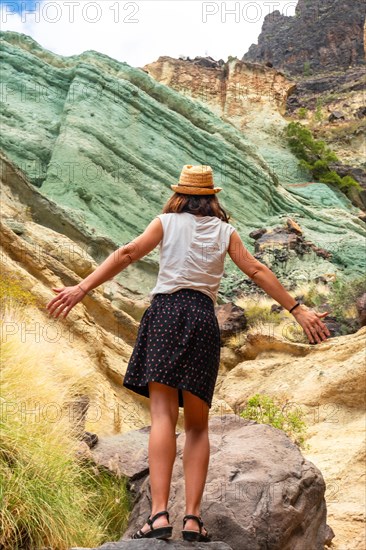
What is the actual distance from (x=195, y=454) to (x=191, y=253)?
1124mm

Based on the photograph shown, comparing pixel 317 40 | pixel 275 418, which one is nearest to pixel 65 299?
pixel 275 418

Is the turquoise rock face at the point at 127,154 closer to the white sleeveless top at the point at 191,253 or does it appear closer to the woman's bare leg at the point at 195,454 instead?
the white sleeveless top at the point at 191,253

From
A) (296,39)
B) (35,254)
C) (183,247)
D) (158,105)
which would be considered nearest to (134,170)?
(158,105)

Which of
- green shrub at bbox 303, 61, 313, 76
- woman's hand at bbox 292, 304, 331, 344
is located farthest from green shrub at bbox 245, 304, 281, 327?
green shrub at bbox 303, 61, 313, 76

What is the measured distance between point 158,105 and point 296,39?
49.0 meters

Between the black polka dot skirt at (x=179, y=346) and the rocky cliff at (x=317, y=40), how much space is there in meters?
61.9

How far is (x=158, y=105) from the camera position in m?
24.7

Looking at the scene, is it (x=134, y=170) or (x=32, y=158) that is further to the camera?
(x=134, y=170)

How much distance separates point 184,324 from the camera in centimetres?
430

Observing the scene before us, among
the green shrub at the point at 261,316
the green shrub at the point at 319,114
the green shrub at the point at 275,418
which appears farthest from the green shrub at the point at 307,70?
the green shrub at the point at 275,418

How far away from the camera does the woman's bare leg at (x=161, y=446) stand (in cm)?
406

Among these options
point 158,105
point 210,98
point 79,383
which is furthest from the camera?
point 210,98

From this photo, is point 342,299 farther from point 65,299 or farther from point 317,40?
point 317,40

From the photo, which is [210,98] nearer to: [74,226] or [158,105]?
[158,105]
